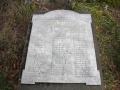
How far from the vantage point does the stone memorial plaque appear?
3035 mm

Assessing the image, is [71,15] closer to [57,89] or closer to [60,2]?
[60,2]

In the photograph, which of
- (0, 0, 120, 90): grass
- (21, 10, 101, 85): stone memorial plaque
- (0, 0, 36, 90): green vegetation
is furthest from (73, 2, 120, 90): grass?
(0, 0, 36, 90): green vegetation

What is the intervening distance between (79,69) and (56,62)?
1.24ft

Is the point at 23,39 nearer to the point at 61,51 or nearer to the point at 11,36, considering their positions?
the point at 11,36

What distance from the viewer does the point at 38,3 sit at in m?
4.89

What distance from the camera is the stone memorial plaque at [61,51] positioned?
304cm

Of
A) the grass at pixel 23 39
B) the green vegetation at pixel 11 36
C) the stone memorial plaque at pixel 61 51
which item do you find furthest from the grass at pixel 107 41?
the green vegetation at pixel 11 36

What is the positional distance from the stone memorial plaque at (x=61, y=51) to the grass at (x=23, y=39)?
475 mm

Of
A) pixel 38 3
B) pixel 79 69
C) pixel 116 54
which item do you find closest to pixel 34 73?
pixel 79 69

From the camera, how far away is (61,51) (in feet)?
11.1

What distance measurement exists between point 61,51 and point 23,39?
97 centimetres

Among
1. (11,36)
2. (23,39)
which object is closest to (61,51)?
(23,39)

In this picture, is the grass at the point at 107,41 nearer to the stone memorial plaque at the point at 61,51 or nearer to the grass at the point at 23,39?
the grass at the point at 23,39

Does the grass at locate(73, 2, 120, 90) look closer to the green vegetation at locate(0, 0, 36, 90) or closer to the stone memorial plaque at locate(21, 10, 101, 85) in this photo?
the stone memorial plaque at locate(21, 10, 101, 85)
